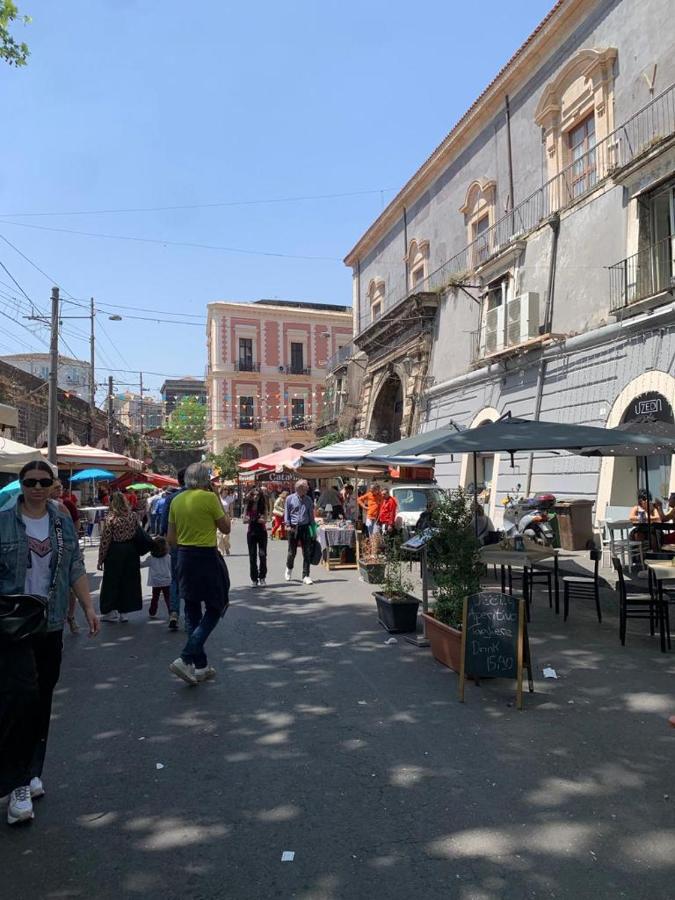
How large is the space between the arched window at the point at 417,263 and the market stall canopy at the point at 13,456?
1844cm

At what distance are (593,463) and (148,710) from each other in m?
12.5

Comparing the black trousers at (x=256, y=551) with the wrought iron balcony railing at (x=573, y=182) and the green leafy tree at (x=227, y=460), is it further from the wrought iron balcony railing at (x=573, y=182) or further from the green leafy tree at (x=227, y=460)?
the green leafy tree at (x=227, y=460)

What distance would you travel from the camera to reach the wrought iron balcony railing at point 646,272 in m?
13.3

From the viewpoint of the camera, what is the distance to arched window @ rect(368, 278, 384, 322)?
30828mm

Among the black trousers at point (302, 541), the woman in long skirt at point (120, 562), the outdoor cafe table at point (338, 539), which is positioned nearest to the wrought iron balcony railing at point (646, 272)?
the outdoor cafe table at point (338, 539)

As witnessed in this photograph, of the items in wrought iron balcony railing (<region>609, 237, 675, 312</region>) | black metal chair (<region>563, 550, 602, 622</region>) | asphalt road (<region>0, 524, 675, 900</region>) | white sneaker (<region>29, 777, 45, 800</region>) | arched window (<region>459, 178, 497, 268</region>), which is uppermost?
arched window (<region>459, 178, 497, 268</region>)

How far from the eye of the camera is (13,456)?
890 centimetres

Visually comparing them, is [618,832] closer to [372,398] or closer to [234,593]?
[234,593]

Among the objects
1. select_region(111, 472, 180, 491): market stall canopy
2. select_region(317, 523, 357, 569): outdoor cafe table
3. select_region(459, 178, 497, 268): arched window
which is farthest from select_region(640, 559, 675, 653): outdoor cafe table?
select_region(111, 472, 180, 491): market stall canopy

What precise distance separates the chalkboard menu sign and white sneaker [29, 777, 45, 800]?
2913 mm

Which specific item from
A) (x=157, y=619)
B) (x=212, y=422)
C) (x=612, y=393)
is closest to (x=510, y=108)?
(x=612, y=393)

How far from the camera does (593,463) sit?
1498 cm

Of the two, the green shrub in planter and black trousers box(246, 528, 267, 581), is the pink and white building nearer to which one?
black trousers box(246, 528, 267, 581)

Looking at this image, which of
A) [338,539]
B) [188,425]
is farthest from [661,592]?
[188,425]
